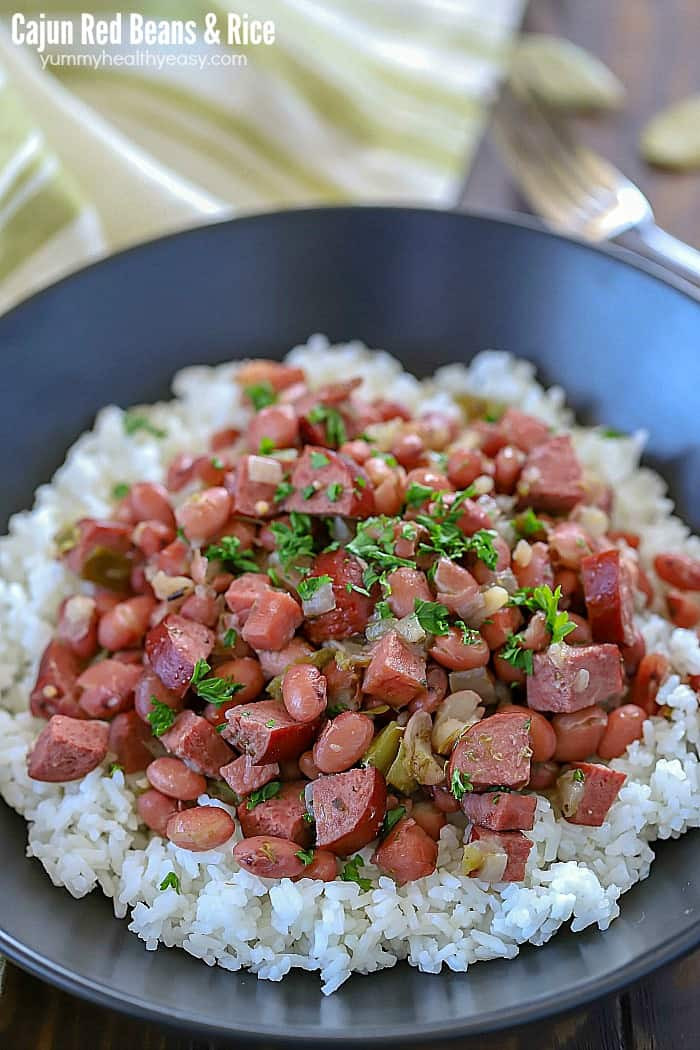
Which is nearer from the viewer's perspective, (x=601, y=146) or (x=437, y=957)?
(x=437, y=957)

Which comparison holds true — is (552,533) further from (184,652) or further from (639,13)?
(639,13)

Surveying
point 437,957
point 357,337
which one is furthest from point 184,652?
point 357,337

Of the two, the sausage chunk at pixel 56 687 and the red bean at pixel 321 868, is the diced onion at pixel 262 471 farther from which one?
the red bean at pixel 321 868

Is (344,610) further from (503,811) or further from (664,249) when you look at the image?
(664,249)

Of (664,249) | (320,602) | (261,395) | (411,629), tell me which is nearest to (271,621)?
(320,602)

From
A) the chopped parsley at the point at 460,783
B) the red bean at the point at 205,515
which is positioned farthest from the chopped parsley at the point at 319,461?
the chopped parsley at the point at 460,783

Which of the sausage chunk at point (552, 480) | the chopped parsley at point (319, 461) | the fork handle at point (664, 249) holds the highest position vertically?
the fork handle at point (664, 249)

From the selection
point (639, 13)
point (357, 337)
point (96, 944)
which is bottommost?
point (96, 944)
